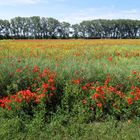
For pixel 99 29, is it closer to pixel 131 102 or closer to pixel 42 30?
pixel 42 30

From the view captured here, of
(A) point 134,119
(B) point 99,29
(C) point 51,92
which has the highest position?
(C) point 51,92

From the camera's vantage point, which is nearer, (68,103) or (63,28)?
(68,103)

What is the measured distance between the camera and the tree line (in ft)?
251

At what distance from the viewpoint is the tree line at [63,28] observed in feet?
251

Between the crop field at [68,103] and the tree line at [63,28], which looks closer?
the crop field at [68,103]

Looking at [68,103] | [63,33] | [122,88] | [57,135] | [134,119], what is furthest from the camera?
[63,33]

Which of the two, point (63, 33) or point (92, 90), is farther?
point (63, 33)

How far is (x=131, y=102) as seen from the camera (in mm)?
6566

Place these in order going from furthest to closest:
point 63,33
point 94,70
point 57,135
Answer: point 63,33 → point 94,70 → point 57,135

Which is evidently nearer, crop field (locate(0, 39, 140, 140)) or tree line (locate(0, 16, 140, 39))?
crop field (locate(0, 39, 140, 140))

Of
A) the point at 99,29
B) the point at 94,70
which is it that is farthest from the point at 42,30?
the point at 94,70

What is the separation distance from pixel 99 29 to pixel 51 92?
83.8 metres

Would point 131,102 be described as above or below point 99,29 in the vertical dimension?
above

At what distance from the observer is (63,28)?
264 feet
